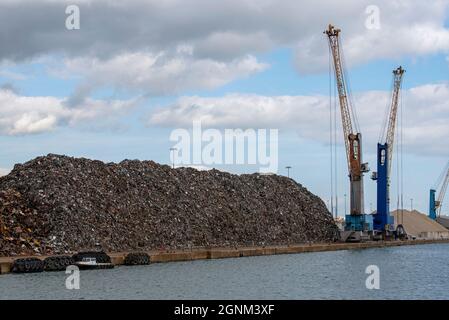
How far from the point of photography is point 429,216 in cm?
19225

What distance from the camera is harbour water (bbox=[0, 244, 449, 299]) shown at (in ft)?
125

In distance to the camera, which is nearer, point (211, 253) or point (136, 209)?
point (211, 253)

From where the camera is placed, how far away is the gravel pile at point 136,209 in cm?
6172

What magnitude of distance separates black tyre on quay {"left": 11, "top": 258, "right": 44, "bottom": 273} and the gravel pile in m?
7.62

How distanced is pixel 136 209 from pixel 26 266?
73.8ft

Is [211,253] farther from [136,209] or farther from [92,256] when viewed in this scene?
[92,256]

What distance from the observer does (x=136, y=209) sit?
7094 cm

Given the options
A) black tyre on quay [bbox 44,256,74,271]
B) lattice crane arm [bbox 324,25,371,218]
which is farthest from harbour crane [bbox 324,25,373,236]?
black tyre on quay [bbox 44,256,74,271]

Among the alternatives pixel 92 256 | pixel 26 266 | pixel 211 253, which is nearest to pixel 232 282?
pixel 92 256
